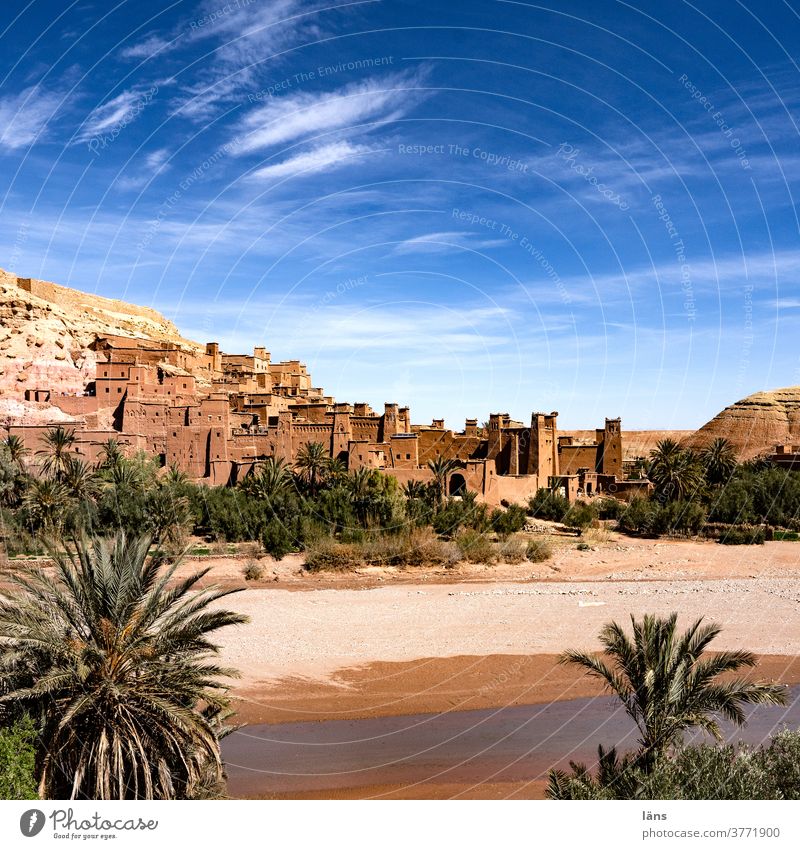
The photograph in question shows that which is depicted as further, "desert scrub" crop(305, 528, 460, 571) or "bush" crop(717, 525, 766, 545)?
"bush" crop(717, 525, 766, 545)

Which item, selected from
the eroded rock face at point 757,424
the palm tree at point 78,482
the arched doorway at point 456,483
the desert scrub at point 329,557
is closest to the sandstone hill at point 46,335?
the palm tree at point 78,482

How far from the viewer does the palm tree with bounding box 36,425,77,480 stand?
3256cm

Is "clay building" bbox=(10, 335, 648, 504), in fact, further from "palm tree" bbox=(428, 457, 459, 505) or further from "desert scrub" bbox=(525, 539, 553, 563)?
"desert scrub" bbox=(525, 539, 553, 563)

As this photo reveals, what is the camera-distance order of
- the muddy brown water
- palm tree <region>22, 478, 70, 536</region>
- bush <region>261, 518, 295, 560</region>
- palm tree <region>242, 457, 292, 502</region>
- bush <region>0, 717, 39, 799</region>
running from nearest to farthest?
bush <region>0, 717, 39, 799</region>
the muddy brown water
palm tree <region>22, 478, 70, 536</region>
bush <region>261, 518, 295, 560</region>
palm tree <region>242, 457, 292, 502</region>

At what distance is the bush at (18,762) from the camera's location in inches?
303

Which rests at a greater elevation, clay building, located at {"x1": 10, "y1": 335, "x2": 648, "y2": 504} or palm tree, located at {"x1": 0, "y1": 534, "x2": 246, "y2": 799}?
clay building, located at {"x1": 10, "y1": 335, "x2": 648, "y2": 504}

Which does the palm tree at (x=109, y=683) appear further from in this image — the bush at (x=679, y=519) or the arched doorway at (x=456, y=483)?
the bush at (x=679, y=519)

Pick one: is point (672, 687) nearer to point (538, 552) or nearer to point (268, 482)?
point (538, 552)

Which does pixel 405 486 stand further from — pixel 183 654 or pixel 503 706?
pixel 183 654

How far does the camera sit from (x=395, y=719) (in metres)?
16.4

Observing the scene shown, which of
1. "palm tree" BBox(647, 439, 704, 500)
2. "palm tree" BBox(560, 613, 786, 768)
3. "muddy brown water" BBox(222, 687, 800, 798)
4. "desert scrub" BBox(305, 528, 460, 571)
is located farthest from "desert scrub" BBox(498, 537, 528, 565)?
"palm tree" BBox(560, 613, 786, 768)

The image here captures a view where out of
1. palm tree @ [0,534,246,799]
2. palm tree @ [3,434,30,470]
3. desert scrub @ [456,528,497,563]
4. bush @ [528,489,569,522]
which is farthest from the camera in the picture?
bush @ [528,489,569,522]

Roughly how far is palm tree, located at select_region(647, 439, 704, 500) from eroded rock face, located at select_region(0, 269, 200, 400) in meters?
35.4
